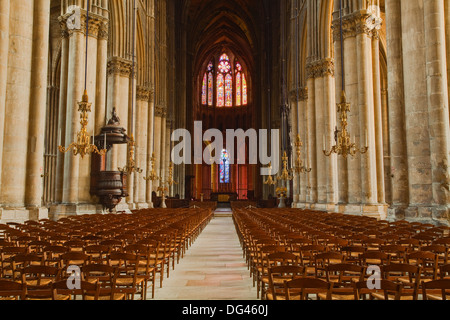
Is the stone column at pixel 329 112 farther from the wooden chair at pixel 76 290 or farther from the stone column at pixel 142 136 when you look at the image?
the wooden chair at pixel 76 290

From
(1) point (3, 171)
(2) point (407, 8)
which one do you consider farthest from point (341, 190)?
(1) point (3, 171)

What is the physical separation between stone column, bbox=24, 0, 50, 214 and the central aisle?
550 centimetres

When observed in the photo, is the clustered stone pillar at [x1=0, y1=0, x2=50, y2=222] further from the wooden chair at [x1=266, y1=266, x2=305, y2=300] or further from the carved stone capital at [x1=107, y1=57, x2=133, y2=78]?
the carved stone capital at [x1=107, y1=57, x2=133, y2=78]

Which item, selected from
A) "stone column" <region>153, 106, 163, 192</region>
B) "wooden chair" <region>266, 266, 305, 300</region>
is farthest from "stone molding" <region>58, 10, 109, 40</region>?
"stone column" <region>153, 106, 163, 192</region>

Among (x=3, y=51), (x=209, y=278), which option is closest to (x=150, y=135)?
(x=3, y=51)

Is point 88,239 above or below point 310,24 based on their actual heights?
below

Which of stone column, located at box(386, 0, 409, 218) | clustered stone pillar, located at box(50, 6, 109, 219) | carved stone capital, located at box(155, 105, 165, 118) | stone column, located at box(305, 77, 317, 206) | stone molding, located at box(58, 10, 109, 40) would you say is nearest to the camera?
stone column, located at box(386, 0, 409, 218)

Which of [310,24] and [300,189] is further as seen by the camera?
[300,189]

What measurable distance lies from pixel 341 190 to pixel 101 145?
37.7 feet

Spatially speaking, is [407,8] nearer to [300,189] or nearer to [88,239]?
[88,239]

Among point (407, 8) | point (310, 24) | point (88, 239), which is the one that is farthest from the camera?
point (310, 24)

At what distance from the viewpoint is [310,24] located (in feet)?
86.8

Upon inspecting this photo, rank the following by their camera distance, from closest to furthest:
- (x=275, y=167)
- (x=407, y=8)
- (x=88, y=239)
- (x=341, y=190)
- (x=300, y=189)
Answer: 1. (x=88, y=239)
2. (x=407, y=8)
3. (x=341, y=190)
4. (x=300, y=189)
5. (x=275, y=167)

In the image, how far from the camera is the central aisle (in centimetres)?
678
